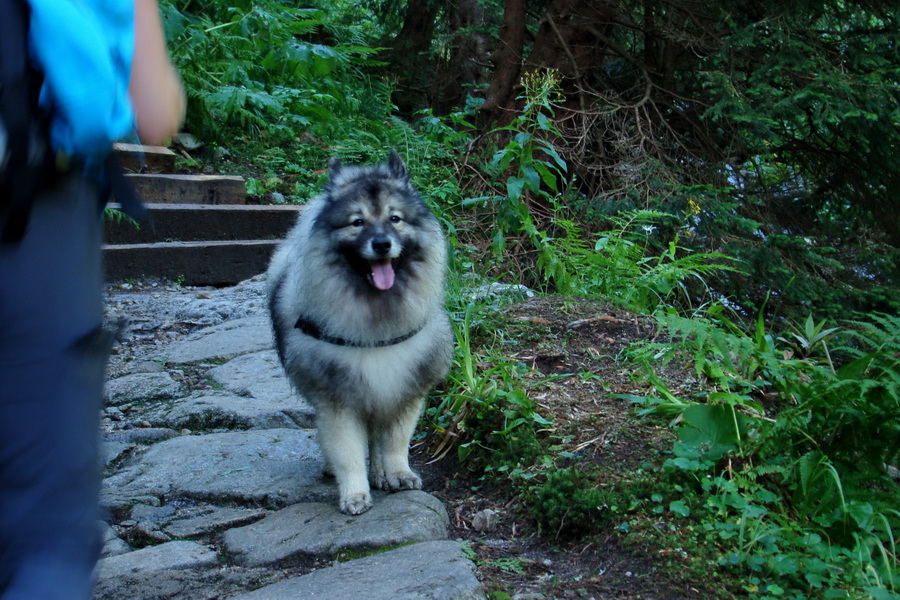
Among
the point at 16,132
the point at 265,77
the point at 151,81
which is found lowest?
the point at 16,132

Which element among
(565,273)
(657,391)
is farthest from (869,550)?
(565,273)

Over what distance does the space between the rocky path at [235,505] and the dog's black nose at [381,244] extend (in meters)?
0.99

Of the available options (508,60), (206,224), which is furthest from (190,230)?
(508,60)

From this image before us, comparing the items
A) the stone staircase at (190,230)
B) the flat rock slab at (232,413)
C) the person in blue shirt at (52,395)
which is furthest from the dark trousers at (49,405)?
the stone staircase at (190,230)

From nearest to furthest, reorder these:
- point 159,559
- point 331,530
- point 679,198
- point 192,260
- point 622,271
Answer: point 159,559 < point 331,530 < point 622,271 < point 679,198 < point 192,260

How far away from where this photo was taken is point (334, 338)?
3100 mm

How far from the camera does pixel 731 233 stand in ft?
19.5

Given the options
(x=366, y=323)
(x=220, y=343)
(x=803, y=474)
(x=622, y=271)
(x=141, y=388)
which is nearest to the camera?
(x=803, y=474)

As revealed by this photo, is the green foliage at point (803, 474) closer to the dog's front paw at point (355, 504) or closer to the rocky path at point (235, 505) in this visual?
the rocky path at point (235, 505)

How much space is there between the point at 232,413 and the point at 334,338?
1338mm

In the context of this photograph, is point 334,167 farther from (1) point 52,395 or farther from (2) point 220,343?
(2) point 220,343

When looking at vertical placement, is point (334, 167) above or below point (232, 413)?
above

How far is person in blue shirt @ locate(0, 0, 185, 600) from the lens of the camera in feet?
4.29

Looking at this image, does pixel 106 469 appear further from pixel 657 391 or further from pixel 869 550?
pixel 869 550
